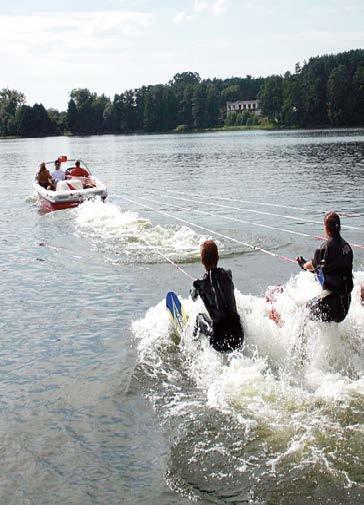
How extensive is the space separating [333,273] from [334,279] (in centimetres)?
9

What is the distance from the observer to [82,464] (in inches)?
304

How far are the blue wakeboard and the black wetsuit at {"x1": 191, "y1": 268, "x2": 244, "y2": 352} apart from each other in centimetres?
148

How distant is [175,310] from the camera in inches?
440

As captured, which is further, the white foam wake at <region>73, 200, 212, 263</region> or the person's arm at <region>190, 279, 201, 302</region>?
the white foam wake at <region>73, 200, 212, 263</region>

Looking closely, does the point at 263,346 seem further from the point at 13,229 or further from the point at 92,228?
the point at 13,229

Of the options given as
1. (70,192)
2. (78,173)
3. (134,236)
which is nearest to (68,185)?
(70,192)

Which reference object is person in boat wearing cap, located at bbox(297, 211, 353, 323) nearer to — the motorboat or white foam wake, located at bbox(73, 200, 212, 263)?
white foam wake, located at bbox(73, 200, 212, 263)

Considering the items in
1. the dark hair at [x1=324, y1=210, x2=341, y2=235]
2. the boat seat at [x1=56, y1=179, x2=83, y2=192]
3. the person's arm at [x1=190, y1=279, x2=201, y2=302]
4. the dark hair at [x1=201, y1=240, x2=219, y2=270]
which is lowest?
the boat seat at [x1=56, y1=179, x2=83, y2=192]

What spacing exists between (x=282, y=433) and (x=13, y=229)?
19.7 metres

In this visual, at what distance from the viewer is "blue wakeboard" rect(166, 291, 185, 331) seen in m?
11.0

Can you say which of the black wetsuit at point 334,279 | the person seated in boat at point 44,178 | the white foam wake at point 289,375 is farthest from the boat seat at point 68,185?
the black wetsuit at point 334,279

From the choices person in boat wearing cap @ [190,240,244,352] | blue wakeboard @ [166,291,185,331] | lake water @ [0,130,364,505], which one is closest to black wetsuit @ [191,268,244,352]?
person in boat wearing cap @ [190,240,244,352]

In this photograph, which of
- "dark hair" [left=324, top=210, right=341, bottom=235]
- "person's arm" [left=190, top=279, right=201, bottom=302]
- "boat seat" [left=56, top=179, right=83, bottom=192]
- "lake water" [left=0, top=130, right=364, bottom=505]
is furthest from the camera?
"boat seat" [left=56, top=179, right=83, bottom=192]

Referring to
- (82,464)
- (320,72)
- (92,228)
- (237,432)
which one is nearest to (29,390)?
(82,464)
